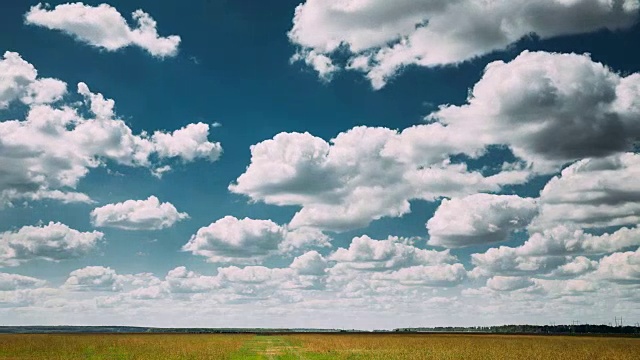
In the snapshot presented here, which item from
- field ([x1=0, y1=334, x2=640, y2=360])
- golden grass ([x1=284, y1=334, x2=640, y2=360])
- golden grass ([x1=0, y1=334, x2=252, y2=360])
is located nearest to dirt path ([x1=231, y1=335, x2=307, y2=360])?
field ([x1=0, y1=334, x2=640, y2=360])

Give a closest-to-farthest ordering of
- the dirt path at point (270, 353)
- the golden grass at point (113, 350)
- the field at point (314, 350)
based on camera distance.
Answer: the field at point (314, 350) → the golden grass at point (113, 350) → the dirt path at point (270, 353)

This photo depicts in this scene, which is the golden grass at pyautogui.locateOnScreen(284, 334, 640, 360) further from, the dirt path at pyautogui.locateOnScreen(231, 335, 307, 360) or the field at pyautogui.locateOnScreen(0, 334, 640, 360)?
the dirt path at pyautogui.locateOnScreen(231, 335, 307, 360)

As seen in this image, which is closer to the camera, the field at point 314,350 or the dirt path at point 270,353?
the field at point 314,350

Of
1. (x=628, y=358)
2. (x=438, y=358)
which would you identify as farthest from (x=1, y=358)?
(x=628, y=358)

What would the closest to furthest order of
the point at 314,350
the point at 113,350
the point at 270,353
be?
1. the point at 270,353
2. the point at 314,350
3. the point at 113,350

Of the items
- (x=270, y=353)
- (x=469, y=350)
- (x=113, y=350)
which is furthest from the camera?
(x=113, y=350)

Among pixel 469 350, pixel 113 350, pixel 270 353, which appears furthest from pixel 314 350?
pixel 113 350

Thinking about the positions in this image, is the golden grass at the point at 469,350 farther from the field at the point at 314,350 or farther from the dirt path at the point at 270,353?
the dirt path at the point at 270,353

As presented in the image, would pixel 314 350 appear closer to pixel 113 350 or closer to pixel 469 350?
pixel 469 350

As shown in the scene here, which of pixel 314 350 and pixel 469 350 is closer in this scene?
pixel 469 350

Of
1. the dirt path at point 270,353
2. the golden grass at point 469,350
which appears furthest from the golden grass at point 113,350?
the golden grass at point 469,350

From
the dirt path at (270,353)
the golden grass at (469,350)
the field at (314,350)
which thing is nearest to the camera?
the golden grass at (469,350)

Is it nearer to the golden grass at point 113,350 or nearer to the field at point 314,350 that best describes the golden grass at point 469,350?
the field at point 314,350

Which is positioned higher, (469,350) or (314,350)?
(469,350)
